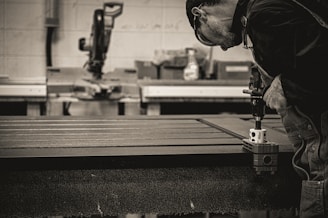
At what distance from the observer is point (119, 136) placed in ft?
5.40

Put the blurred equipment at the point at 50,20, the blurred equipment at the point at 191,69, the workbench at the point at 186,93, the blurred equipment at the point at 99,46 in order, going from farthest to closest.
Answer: the blurred equipment at the point at 50,20
the blurred equipment at the point at 191,69
the workbench at the point at 186,93
the blurred equipment at the point at 99,46

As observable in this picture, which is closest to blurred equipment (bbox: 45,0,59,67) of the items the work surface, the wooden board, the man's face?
the wooden board

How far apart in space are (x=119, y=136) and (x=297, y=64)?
698mm

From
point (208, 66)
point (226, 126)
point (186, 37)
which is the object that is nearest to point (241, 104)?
point (208, 66)

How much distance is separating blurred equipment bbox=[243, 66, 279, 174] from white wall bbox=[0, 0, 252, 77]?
257 cm

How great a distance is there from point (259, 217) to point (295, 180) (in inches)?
7.6

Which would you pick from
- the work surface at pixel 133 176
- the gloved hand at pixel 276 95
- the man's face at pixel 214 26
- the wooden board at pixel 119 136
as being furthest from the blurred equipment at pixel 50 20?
the gloved hand at pixel 276 95

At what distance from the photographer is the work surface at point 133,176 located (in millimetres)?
1351

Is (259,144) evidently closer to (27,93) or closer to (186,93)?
(186,93)

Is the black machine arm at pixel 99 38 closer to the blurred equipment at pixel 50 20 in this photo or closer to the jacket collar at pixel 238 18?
the blurred equipment at pixel 50 20

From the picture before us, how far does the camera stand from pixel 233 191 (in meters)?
1.51

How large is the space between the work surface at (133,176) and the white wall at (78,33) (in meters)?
2.32

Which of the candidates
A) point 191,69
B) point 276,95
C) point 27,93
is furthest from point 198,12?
point 191,69

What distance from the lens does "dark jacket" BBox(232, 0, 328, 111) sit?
1133 millimetres
